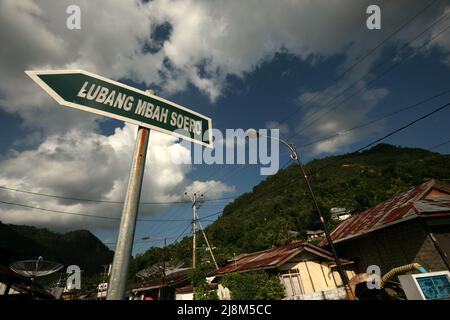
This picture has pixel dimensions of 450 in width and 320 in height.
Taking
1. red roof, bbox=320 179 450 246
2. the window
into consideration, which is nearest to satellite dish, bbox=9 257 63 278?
the window

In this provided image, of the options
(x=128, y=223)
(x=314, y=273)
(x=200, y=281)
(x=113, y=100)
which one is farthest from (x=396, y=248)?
(x=113, y=100)

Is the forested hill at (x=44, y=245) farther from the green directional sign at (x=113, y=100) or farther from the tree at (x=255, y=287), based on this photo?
the green directional sign at (x=113, y=100)

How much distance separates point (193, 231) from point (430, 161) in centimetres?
6865

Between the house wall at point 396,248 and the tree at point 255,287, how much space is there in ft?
21.6

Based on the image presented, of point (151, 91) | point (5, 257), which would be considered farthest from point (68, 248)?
point (151, 91)

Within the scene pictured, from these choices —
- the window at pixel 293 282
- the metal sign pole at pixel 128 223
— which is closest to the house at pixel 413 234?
the window at pixel 293 282

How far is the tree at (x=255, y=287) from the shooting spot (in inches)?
560

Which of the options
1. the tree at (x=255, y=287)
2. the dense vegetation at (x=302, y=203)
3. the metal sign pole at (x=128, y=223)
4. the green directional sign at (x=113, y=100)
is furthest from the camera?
the dense vegetation at (x=302, y=203)

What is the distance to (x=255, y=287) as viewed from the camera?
1441 centimetres

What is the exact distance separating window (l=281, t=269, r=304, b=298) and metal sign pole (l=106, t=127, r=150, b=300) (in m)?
18.0

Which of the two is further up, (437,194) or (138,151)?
(437,194)

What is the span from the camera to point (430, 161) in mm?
64188

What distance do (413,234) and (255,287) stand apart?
9175 mm
